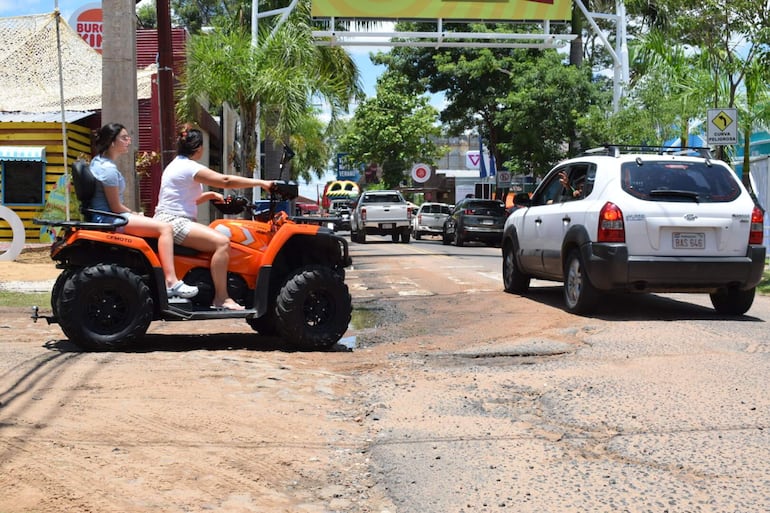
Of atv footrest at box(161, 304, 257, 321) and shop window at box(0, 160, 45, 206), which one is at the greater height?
shop window at box(0, 160, 45, 206)

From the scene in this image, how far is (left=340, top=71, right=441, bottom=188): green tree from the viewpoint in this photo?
5459cm

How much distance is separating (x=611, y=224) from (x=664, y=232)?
20.7 inches

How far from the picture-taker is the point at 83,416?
4934 millimetres

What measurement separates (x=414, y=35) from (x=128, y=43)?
12.8m

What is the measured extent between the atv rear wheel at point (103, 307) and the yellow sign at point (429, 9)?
2012 centimetres

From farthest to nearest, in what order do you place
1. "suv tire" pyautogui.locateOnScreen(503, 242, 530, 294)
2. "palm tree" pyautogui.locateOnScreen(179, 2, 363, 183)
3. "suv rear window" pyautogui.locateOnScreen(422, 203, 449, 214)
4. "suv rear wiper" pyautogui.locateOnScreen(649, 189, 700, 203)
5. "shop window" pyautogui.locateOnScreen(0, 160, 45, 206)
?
1. "suv rear window" pyautogui.locateOnScreen(422, 203, 449, 214)
2. "shop window" pyautogui.locateOnScreen(0, 160, 45, 206)
3. "palm tree" pyautogui.locateOnScreen(179, 2, 363, 183)
4. "suv tire" pyautogui.locateOnScreen(503, 242, 530, 294)
5. "suv rear wiper" pyautogui.locateOnScreen(649, 189, 700, 203)

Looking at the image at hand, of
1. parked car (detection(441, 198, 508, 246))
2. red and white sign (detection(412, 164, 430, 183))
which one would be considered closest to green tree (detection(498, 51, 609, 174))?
parked car (detection(441, 198, 508, 246))

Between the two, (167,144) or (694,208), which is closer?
(694,208)

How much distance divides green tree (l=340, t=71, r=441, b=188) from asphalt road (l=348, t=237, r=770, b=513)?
45274 mm

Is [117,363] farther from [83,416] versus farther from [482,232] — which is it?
[482,232]

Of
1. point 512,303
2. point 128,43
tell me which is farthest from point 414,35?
point 512,303

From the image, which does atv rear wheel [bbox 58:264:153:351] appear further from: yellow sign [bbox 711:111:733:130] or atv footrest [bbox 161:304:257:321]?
yellow sign [bbox 711:111:733:130]

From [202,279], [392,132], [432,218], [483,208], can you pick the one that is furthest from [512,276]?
[392,132]

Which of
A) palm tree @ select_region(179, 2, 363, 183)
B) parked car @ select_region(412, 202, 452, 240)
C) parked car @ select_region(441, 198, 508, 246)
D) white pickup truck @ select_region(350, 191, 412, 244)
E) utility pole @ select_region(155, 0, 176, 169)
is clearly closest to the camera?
utility pole @ select_region(155, 0, 176, 169)
